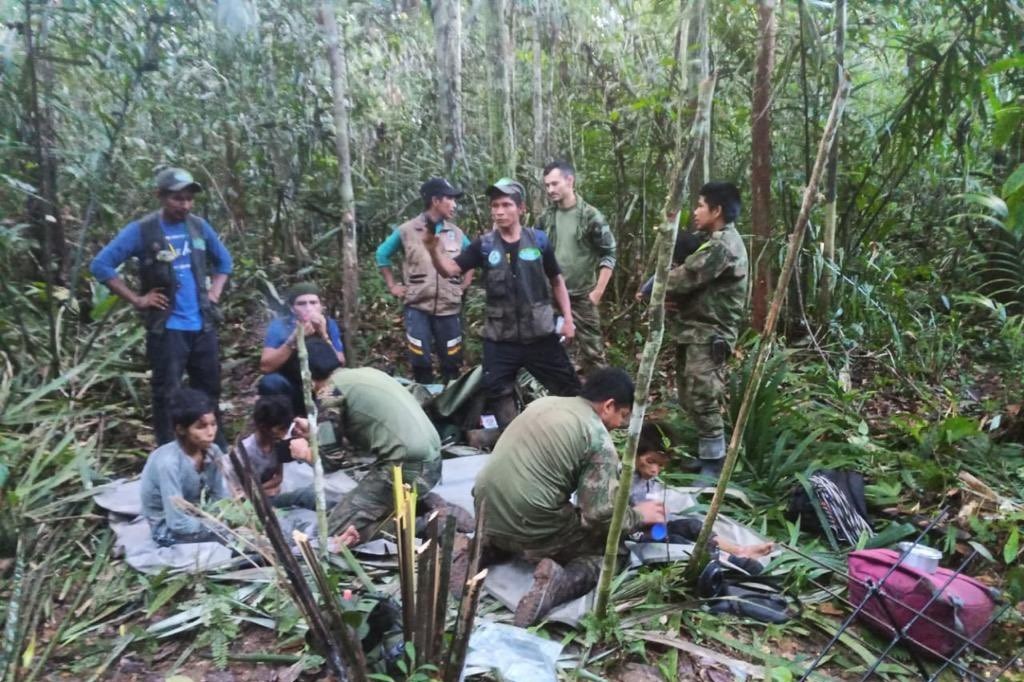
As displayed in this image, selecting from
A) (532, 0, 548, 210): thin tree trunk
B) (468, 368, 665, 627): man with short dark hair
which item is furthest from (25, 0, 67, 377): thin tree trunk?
(532, 0, 548, 210): thin tree trunk

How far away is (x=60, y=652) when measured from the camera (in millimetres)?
2949

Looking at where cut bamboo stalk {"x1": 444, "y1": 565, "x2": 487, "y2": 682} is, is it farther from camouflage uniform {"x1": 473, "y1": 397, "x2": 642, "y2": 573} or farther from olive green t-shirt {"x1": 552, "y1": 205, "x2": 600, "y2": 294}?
olive green t-shirt {"x1": 552, "y1": 205, "x2": 600, "y2": 294}

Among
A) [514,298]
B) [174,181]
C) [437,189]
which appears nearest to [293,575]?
[514,298]

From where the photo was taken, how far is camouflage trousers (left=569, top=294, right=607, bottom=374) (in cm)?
569

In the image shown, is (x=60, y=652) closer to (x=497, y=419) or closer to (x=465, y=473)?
(x=465, y=473)

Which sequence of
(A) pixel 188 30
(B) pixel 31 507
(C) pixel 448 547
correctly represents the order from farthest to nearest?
(A) pixel 188 30
(B) pixel 31 507
(C) pixel 448 547

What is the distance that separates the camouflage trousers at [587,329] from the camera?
18.7 feet

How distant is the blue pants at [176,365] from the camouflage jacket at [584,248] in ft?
8.12

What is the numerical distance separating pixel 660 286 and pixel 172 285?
125 inches

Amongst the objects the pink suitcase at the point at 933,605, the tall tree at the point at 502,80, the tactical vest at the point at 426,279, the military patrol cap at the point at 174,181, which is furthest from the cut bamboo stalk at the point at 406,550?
the tall tree at the point at 502,80

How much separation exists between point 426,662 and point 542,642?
561 mm

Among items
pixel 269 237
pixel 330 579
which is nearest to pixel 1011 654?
pixel 330 579

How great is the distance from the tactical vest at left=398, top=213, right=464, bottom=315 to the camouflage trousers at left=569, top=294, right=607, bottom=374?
89cm

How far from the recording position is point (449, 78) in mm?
7090
